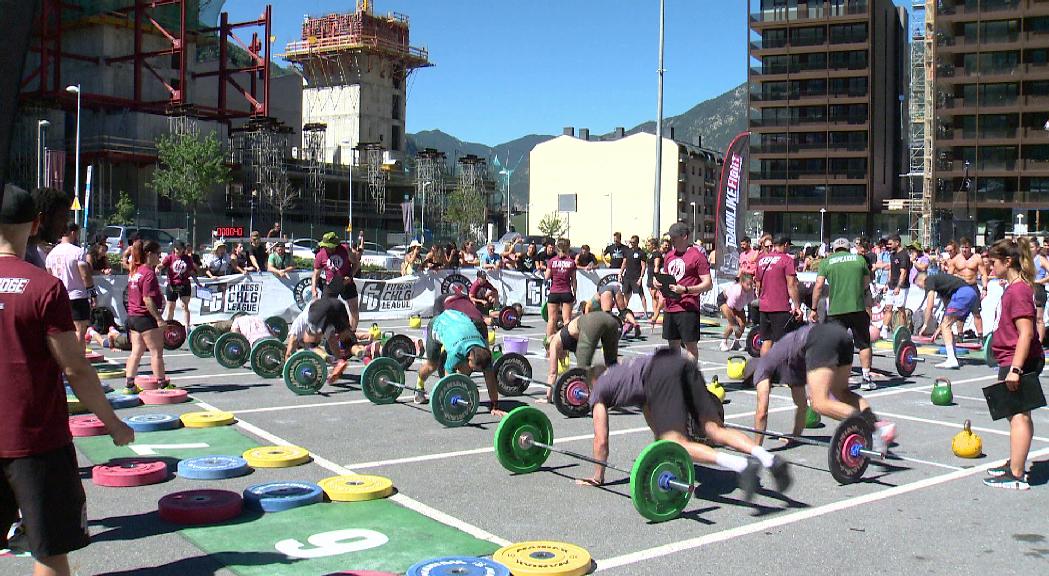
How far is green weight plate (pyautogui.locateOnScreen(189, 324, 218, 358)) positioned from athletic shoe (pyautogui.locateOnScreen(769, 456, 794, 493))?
408 inches

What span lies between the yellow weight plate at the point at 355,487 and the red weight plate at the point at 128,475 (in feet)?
4.11

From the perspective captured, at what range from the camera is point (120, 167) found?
60.0 meters

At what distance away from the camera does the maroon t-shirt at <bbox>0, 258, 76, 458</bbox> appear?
12.0ft

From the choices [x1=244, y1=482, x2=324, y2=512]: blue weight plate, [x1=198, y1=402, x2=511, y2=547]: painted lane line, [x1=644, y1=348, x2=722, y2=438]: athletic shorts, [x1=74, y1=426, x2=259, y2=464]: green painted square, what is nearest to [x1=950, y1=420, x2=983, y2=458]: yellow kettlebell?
[x1=644, y1=348, x2=722, y2=438]: athletic shorts

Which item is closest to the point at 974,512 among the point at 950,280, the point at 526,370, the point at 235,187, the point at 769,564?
the point at 769,564

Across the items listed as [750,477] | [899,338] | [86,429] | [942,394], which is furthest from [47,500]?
[899,338]

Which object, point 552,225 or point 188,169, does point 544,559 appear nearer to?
point 188,169

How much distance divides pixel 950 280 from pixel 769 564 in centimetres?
1121

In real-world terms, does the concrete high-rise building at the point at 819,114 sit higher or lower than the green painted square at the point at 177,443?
higher

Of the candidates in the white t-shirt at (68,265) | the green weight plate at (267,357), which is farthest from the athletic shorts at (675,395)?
the white t-shirt at (68,265)

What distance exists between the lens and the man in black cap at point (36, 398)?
364cm

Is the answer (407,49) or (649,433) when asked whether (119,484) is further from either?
(407,49)

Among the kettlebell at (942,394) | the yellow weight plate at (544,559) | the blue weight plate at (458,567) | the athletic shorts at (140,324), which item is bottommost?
the yellow weight plate at (544,559)

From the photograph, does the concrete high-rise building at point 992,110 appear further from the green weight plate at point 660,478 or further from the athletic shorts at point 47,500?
the athletic shorts at point 47,500
